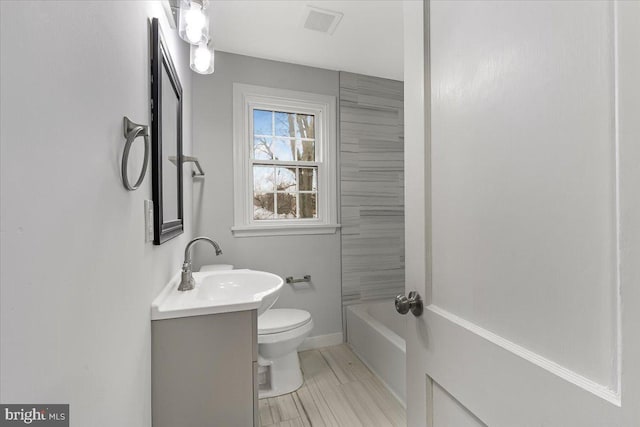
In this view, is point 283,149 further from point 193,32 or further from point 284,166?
point 193,32

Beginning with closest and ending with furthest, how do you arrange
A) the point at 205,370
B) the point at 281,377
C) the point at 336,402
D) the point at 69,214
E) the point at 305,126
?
the point at 69,214
the point at 205,370
the point at 336,402
the point at 281,377
the point at 305,126

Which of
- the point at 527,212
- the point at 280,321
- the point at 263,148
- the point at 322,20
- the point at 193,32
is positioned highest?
the point at 322,20

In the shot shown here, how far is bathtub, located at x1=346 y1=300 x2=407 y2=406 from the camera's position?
69.4 inches

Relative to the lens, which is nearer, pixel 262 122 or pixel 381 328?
pixel 381 328

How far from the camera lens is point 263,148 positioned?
93.7 inches

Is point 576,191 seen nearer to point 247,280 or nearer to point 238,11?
point 247,280

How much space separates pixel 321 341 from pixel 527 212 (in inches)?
88.8

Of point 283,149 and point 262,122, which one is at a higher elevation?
point 262,122

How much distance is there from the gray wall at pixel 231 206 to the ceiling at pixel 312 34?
0.11 m

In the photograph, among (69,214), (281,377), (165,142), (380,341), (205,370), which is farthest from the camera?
(380,341)

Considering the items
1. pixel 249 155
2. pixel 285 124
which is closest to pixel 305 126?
pixel 285 124

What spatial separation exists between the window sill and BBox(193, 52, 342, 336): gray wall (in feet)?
0.14

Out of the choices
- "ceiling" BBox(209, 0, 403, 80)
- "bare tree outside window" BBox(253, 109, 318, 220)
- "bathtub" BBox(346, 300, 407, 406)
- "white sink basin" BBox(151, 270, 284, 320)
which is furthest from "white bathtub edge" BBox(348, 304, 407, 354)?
"ceiling" BBox(209, 0, 403, 80)

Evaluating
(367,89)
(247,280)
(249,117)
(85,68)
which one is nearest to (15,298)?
(85,68)
